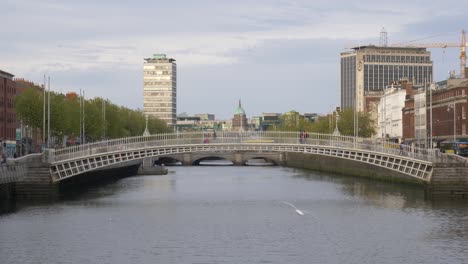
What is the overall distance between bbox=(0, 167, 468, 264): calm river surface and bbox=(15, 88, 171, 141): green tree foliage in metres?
19.5

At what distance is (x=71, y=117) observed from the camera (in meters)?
100

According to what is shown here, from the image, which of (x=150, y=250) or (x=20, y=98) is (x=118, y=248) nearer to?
(x=150, y=250)

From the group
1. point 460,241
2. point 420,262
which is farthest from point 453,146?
point 420,262

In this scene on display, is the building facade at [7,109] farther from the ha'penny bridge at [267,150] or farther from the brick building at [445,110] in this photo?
the brick building at [445,110]

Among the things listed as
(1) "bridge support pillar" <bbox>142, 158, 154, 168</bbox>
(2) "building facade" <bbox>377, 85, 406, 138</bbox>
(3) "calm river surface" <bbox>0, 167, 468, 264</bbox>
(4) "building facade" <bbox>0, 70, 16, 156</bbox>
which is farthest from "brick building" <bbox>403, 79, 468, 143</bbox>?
(4) "building facade" <bbox>0, 70, 16, 156</bbox>

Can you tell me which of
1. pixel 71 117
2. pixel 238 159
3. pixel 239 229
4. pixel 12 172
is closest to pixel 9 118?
pixel 71 117

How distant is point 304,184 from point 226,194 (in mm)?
16671

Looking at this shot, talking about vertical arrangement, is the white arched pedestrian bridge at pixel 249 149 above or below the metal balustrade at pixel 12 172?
above

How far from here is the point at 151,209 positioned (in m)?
63.8

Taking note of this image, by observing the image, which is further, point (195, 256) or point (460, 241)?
point (460, 241)

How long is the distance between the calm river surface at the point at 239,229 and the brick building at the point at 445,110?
1452 inches

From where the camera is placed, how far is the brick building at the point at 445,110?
11080cm

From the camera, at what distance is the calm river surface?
4322 cm

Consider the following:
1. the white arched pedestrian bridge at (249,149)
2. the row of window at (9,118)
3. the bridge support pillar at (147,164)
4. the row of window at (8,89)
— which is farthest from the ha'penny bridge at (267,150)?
the bridge support pillar at (147,164)
